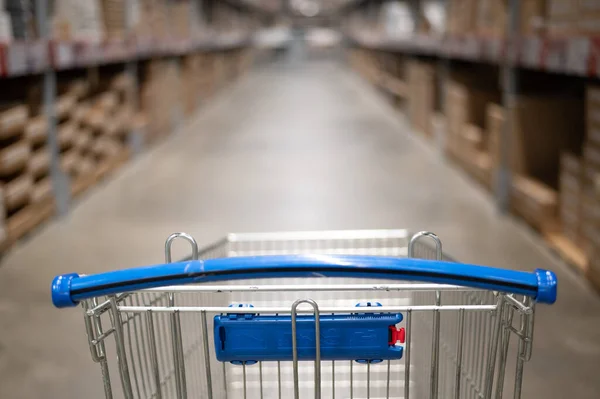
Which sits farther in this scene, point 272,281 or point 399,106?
point 399,106

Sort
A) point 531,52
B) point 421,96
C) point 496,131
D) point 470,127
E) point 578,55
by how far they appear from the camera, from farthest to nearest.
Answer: point 421,96 < point 470,127 < point 496,131 < point 531,52 < point 578,55

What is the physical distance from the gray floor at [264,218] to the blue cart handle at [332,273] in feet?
4.47

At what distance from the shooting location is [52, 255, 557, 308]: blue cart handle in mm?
1023

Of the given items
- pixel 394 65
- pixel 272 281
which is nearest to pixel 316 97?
pixel 394 65

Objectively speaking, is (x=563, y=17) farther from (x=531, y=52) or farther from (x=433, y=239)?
(x=433, y=239)

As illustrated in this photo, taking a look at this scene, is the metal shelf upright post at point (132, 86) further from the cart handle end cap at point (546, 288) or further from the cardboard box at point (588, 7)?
the cart handle end cap at point (546, 288)

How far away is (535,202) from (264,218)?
1.73 meters

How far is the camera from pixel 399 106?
1114 centimetres

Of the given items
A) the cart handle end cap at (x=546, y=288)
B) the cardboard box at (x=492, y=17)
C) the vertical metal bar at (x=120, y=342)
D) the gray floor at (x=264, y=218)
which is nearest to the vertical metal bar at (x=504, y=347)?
the cart handle end cap at (x=546, y=288)

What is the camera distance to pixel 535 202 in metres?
4.06

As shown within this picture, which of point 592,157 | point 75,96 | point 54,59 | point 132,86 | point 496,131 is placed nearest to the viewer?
point 592,157

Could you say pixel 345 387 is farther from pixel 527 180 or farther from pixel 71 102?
pixel 71 102

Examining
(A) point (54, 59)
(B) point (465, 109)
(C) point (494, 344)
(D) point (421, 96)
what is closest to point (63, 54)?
(A) point (54, 59)

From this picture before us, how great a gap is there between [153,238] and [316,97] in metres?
10.1
